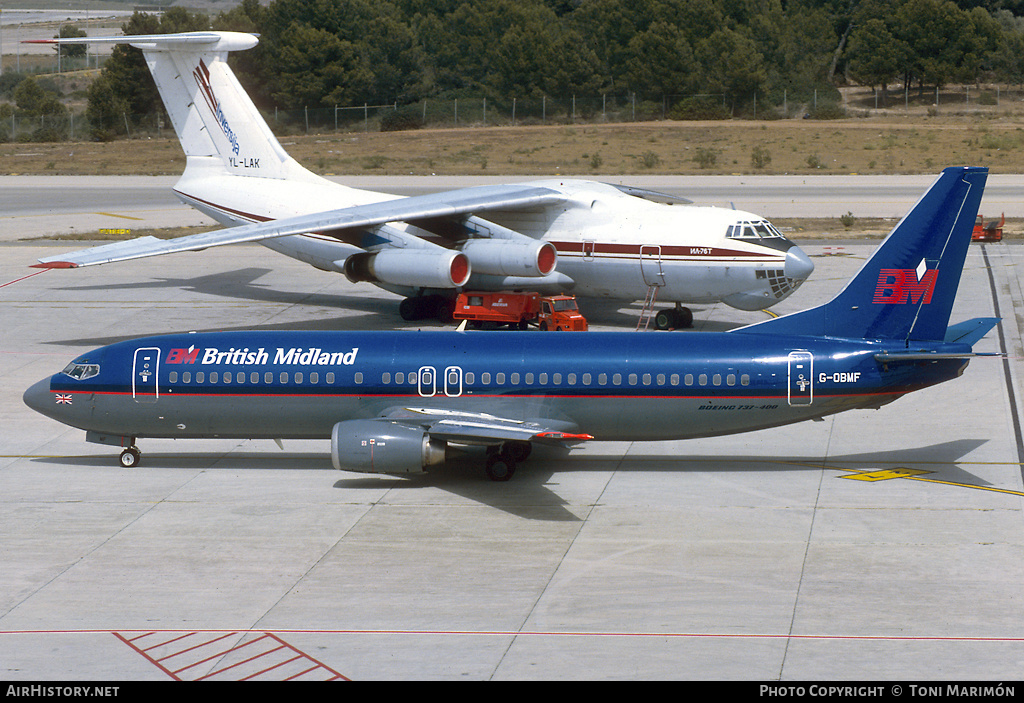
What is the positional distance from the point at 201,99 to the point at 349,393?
22044 millimetres

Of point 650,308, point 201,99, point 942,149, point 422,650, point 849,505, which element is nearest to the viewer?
point 422,650

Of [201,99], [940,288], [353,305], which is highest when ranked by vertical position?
[201,99]

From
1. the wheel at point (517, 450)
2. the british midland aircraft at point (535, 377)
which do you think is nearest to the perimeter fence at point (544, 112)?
the british midland aircraft at point (535, 377)

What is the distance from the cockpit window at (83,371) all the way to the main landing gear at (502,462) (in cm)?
848

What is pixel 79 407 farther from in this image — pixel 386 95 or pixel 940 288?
pixel 386 95

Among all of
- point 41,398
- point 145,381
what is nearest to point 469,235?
point 145,381

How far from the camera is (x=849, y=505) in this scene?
2305 centimetres

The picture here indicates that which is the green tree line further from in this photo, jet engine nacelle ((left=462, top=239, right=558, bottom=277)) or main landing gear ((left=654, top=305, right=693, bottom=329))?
jet engine nacelle ((left=462, top=239, right=558, bottom=277))

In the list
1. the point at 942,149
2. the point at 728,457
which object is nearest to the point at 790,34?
the point at 942,149

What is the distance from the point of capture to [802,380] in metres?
23.9

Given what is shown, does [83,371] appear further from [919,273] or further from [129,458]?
[919,273]

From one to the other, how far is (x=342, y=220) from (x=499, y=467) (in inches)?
557

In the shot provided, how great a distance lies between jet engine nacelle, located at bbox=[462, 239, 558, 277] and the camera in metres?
37.1

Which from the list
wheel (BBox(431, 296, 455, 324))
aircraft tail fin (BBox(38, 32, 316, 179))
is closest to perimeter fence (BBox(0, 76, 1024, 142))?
aircraft tail fin (BBox(38, 32, 316, 179))
